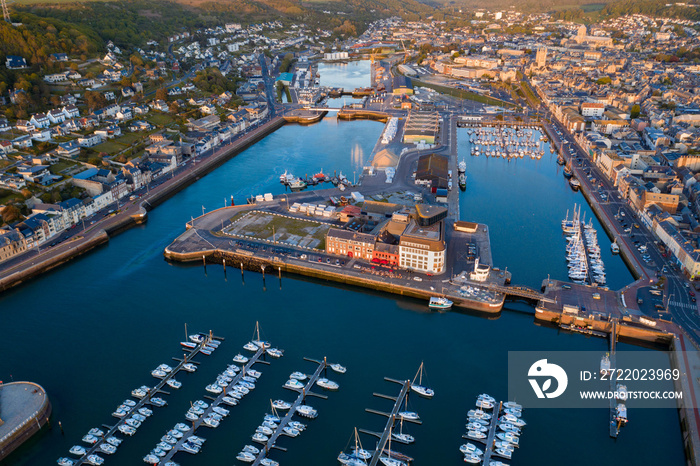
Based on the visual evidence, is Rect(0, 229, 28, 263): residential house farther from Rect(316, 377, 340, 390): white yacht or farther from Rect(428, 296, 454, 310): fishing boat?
Rect(428, 296, 454, 310): fishing boat

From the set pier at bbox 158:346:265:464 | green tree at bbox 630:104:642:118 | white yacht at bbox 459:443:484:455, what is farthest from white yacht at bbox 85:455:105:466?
green tree at bbox 630:104:642:118

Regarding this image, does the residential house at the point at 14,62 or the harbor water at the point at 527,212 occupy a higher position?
the residential house at the point at 14,62

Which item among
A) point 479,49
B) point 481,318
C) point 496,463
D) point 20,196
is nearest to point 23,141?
point 20,196

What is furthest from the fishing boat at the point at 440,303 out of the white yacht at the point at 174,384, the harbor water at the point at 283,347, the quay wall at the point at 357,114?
the quay wall at the point at 357,114

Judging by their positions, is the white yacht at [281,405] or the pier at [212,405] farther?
the white yacht at [281,405]

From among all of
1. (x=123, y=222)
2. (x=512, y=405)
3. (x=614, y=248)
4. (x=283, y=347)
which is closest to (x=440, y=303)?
(x=512, y=405)

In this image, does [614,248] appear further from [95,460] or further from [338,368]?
[95,460]

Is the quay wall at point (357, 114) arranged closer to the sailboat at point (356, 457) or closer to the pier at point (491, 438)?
the pier at point (491, 438)
